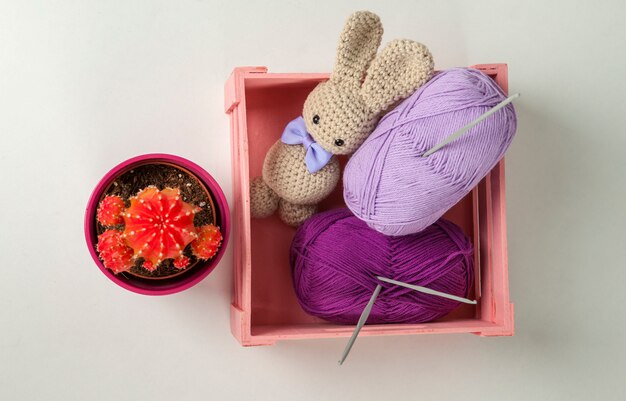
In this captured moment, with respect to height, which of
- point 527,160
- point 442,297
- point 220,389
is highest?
point 527,160

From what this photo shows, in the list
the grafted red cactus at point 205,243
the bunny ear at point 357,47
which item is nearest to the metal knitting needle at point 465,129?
the bunny ear at point 357,47

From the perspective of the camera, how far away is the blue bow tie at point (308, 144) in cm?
80

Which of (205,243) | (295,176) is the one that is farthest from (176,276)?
(295,176)

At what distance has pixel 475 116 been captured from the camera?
0.72 meters

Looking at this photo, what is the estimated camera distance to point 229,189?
92 cm

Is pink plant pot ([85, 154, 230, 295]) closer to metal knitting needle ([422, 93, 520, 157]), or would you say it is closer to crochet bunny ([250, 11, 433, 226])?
crochet bunny ([250, 11, 433, 226])

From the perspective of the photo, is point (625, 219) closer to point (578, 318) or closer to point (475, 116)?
point (578, 318)

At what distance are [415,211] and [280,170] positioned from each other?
17 centimetres

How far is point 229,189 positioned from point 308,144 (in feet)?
0.52

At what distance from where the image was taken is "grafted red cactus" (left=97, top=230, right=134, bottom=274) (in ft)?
2.38

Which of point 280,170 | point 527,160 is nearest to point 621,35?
point 527,160

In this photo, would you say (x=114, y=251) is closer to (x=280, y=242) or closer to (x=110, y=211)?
(x=110, y=211)

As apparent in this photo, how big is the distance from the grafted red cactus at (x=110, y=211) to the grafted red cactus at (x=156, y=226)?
0.01 m

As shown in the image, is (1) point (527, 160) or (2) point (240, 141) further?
(1) point (527, 160)
